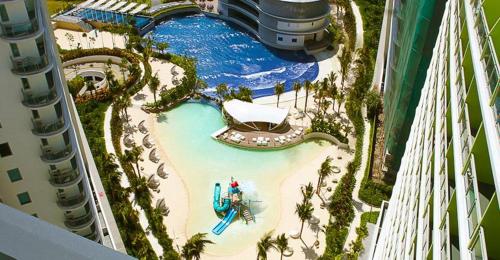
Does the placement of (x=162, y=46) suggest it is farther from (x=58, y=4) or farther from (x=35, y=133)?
(x=35, y=133)

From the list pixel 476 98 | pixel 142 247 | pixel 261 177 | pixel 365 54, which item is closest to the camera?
pixel 476 98

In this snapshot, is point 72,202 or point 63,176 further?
point 72,202

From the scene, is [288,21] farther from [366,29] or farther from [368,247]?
[368,247]

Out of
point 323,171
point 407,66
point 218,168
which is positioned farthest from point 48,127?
point 407,66

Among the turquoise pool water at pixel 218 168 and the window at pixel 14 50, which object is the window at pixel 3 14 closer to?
the window at pixel 14 50

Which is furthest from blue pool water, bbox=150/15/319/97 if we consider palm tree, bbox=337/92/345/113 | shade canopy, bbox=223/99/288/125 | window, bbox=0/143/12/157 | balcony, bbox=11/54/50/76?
balcony, bbox=11/54/50/76

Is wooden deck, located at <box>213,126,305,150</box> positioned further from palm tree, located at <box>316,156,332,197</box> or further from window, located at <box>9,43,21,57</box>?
Result: window, located at <box>9,43,21,57</box>

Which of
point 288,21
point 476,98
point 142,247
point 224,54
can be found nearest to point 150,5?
point 224,54
